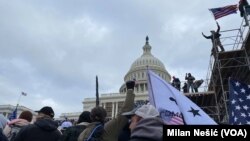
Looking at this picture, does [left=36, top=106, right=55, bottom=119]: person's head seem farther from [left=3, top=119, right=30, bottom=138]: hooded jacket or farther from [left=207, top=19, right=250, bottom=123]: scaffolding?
[left=207, top=19, right=250, bottom=123]: scaffolding

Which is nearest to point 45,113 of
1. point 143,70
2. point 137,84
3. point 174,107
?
point 174,107

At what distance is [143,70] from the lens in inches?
3189

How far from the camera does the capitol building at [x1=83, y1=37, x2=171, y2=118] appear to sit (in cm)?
7725

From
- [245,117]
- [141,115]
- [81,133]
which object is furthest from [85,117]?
[245,117]

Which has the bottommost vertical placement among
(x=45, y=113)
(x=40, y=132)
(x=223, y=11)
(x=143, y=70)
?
(x=40, y=132)

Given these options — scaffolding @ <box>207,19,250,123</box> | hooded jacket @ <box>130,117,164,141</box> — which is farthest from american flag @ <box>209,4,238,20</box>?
hooded jacket @ <box>130,117,164,141</box>

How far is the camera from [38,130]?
409 centimetres

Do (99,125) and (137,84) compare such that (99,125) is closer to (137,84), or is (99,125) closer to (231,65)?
(231,65)

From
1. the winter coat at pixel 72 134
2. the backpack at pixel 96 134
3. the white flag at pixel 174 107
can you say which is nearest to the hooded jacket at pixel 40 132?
the winter coat at pixel 72 134

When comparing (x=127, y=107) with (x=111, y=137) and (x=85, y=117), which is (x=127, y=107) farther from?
(x=85, y=117)

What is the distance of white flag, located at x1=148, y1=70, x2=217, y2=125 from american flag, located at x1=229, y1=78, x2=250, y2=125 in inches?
99.4

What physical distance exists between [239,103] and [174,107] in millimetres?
2972

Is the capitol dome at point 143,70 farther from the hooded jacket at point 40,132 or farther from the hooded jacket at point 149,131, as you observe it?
the hooded jacket at point 149,131

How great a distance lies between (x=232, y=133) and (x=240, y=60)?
13020 millimetres
